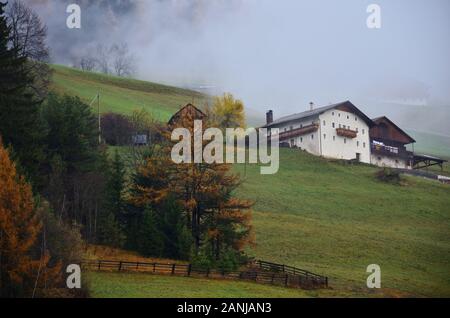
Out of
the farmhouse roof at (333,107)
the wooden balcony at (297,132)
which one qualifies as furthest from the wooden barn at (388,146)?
the wooden balcony at (297,132)

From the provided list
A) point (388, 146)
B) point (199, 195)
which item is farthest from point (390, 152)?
point (199, 195)

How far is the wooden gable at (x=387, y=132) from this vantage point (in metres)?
99.7

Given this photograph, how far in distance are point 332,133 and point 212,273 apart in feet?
186


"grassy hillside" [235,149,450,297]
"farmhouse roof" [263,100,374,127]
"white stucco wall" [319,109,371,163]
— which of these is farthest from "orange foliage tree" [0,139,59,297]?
"farmhouse roof" [263,100,374,127]

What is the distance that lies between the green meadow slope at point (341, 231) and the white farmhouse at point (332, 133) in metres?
6.02

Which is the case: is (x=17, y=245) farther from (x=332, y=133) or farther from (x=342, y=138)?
(x=342, y=138)

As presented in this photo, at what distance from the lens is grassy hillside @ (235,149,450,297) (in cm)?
4350

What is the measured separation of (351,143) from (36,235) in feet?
223

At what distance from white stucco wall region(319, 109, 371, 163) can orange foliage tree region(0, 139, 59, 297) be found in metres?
62.8

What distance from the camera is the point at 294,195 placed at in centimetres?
6406

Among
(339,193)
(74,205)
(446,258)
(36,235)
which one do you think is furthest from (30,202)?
(339,193)

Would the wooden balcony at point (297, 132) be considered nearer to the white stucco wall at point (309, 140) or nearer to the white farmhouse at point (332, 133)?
the white farmhouse at point (332, 133)

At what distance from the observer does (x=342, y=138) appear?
302 feet
